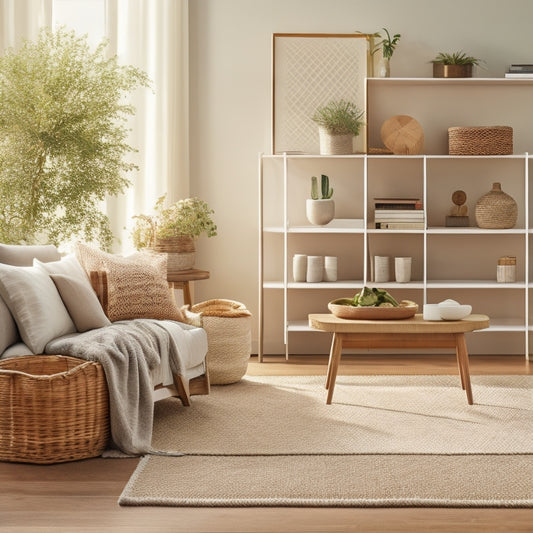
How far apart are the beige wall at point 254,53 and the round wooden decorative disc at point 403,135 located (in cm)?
44

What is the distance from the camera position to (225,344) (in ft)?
17.0

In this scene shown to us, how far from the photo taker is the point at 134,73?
17.6 feet

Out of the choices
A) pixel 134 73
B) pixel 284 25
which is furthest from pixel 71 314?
pixel 284 25

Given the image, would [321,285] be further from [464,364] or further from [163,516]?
[163,516]

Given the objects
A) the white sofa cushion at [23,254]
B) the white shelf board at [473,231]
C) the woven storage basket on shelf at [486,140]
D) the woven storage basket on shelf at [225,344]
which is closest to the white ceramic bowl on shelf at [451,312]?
the woven storage basket on shelf at [225,344]

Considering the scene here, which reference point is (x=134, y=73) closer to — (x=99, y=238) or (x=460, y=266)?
(x=99, y=238)

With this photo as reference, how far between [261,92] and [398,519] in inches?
161

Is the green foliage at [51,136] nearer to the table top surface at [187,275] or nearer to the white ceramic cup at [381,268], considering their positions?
the table top surface at [187,275]

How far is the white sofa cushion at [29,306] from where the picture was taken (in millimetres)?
3828

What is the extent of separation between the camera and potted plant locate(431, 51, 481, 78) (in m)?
6.12

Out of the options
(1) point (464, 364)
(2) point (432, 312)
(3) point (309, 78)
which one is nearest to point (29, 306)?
(2) point (432, 312)

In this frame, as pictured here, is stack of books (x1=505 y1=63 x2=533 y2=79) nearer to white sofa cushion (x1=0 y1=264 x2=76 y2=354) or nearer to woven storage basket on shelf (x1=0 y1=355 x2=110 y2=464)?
white sofa cushion (x1=0 y1=264 x2=76 y2=354)

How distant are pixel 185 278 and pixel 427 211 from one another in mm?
1986

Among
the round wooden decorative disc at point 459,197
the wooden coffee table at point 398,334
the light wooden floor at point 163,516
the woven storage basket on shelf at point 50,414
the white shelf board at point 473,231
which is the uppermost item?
the round wooden decorative disc at point 459,197
